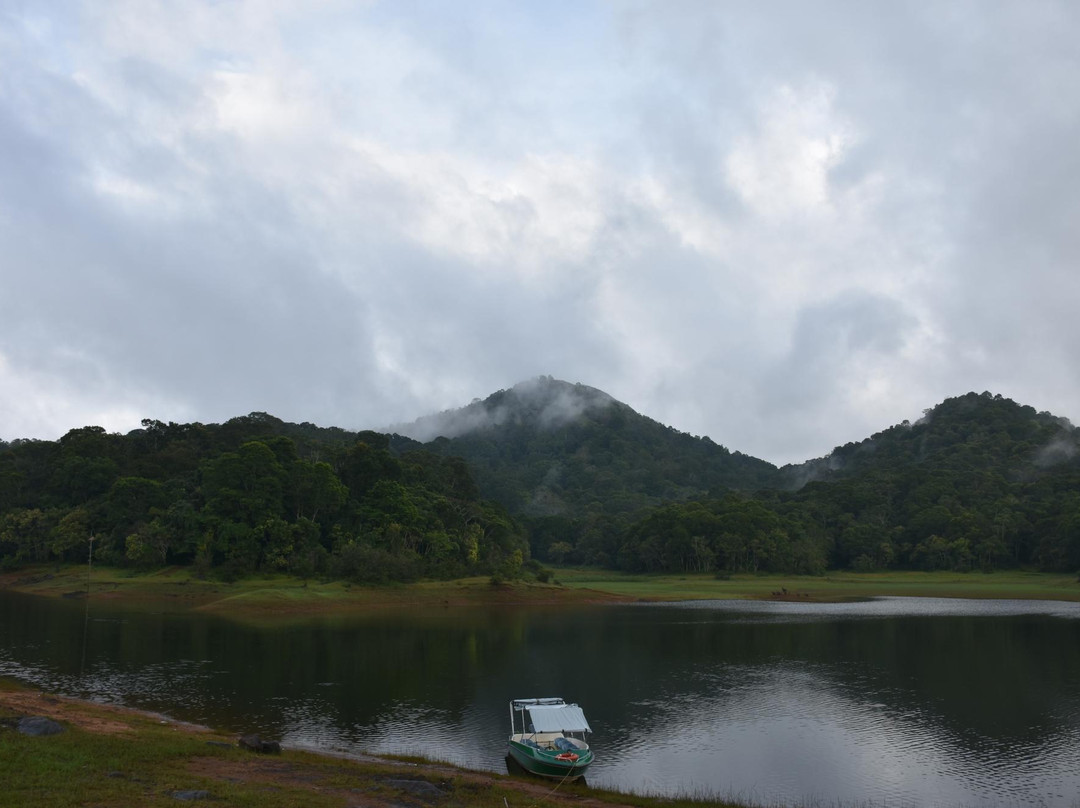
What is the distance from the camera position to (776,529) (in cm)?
16125

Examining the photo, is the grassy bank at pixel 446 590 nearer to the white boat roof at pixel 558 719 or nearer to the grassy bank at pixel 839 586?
the grassy bank at pixel 839 586

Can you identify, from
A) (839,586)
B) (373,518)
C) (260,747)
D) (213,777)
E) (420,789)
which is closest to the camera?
(213,777)

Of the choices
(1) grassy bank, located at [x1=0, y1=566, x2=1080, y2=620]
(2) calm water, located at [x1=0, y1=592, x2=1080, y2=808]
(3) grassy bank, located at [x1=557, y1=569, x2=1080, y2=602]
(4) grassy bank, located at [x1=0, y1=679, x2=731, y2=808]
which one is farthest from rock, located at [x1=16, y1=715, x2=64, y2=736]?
(3) grassy bank, located at [x1=557, y1=569, x2=1080, y2=602]

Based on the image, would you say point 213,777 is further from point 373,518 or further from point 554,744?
point 373,518

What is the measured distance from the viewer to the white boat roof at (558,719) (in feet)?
108

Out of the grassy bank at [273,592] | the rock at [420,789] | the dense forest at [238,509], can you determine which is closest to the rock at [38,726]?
the rock at [420,789]

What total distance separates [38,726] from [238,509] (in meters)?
91.0

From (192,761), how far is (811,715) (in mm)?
31252

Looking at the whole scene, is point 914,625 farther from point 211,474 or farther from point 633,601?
point 211,474

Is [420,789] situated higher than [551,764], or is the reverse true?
[420,789]

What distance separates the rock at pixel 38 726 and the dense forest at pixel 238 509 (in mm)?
81310

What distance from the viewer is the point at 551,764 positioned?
29906 mm

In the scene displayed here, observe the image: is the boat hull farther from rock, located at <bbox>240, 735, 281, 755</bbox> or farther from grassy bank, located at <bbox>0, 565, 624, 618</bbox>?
grassy bank, located at <bbox>0, 565, 624, 618</bbox>

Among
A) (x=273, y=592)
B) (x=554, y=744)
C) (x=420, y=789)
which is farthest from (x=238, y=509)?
(x=420, y=789)
